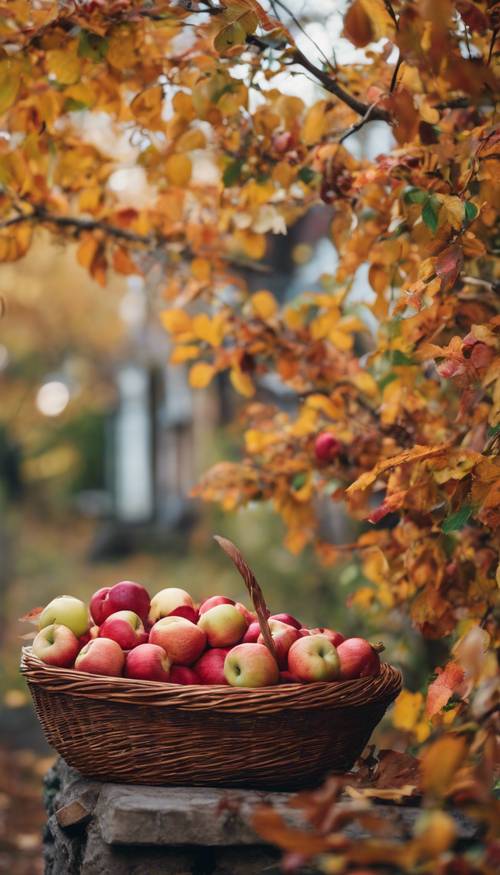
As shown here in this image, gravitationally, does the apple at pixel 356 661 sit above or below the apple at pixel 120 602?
below

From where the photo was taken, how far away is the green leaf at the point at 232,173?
7.93 ft

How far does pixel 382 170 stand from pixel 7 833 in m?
A: 4.59

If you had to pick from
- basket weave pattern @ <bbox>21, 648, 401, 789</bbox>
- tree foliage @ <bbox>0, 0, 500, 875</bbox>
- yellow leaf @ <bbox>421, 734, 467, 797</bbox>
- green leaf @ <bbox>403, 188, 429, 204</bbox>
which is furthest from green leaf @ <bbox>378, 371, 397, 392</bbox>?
yellow leaf @ <bbox>421, 734, 467, 797</bbox>

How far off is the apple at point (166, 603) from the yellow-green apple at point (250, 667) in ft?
0.99

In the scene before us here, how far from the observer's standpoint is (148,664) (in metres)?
1.89

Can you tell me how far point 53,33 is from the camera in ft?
7.00

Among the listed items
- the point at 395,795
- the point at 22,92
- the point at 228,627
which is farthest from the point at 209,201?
the point at 395,795

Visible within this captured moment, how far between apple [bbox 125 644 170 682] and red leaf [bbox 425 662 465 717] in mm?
540

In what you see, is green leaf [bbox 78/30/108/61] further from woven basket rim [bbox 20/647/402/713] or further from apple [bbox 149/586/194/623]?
woven basket rim [bbox 20/647/402/713]

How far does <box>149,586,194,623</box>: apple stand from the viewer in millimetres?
2189

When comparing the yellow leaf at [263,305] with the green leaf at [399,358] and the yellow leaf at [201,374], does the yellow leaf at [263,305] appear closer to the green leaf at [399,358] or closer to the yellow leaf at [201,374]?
the yellow leaf at [201,374]

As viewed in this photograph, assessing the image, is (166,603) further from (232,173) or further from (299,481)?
(232,173)

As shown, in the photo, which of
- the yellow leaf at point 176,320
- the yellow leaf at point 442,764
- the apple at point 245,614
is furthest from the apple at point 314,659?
the yellow leaf at point 176,320

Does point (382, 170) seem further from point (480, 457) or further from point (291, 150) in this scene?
point (480, 457)
